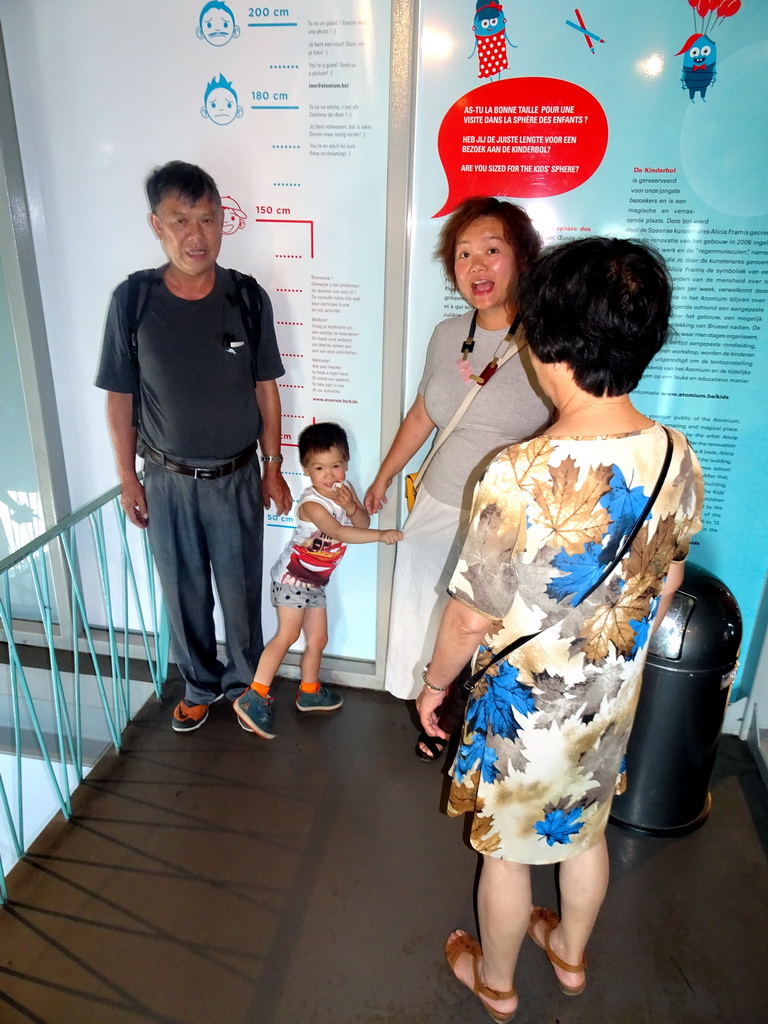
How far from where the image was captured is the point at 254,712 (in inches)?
99.6

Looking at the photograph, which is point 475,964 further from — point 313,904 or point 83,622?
point 83,622

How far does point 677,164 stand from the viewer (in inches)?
81.7

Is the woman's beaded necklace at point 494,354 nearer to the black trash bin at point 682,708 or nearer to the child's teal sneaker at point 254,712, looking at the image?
the black trash bin at point 682,708

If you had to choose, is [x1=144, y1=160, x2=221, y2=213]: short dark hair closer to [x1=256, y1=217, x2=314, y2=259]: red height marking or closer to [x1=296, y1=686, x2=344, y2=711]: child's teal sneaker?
[x1=256, y1=217, x2=314, y2=259]: red height marking

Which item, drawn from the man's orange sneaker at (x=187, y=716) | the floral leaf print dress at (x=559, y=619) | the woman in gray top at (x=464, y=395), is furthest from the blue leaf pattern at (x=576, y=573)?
the man's orange sneaker at (x=187, y=716)

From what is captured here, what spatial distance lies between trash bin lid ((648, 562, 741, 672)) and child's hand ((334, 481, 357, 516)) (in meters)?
1.07

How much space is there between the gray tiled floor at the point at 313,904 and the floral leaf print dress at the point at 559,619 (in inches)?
24.1

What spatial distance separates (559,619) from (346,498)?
48.1 inches

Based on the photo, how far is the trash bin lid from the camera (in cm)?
199

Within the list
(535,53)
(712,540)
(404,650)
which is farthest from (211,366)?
(712,540)

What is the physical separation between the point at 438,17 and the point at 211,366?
1.29 meters

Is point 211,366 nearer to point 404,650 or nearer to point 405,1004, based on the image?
point 404,650

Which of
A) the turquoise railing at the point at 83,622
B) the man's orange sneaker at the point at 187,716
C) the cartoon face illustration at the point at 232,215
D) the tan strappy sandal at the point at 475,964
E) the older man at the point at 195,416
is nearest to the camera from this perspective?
the tan strappy sandal at the point at 475,964

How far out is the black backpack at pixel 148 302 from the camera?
2154mm
